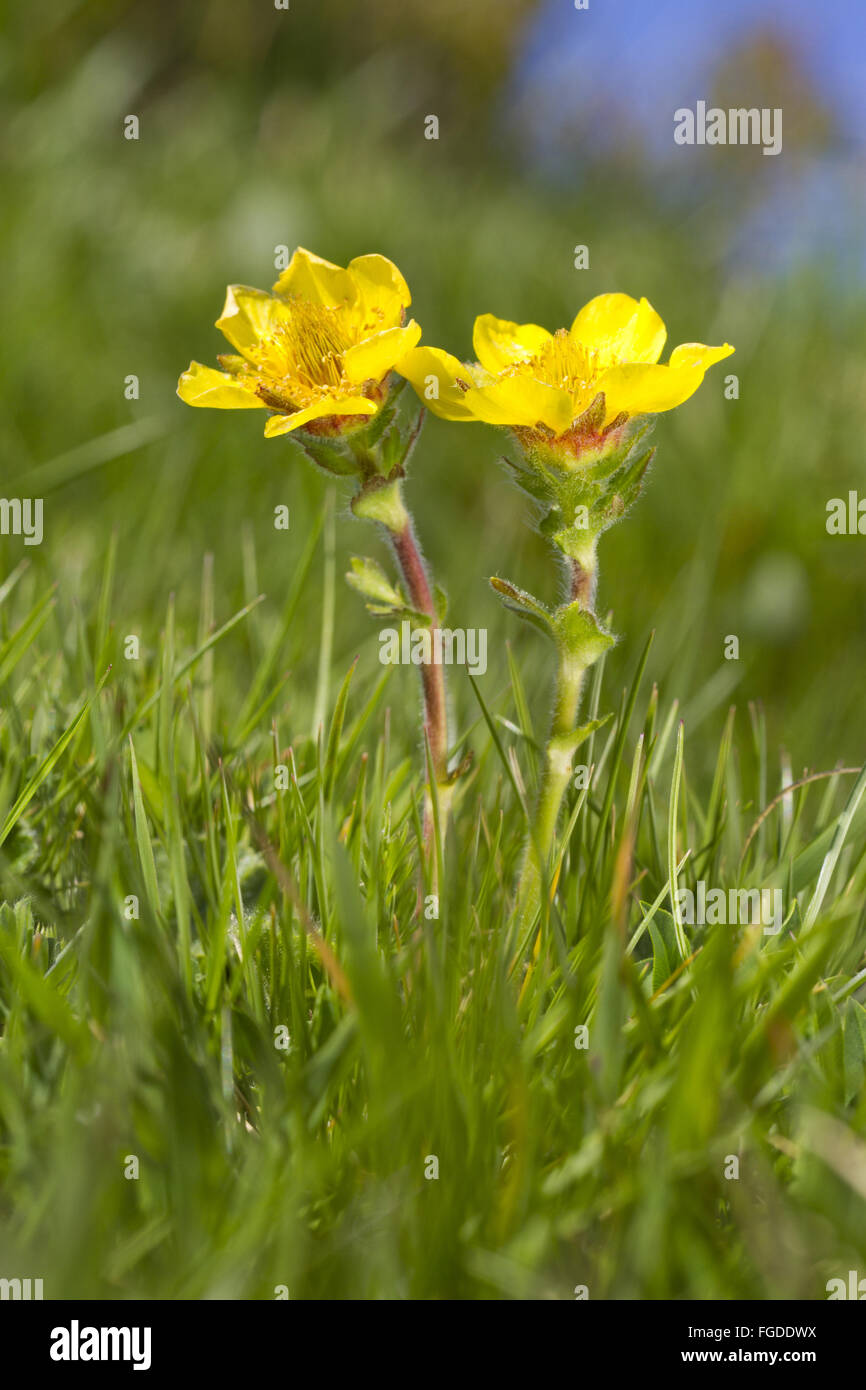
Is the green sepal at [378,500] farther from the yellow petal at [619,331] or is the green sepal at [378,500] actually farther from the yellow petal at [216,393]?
the yellow petal at [619,331]

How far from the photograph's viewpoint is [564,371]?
1.21 metres

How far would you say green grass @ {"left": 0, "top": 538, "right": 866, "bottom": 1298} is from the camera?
0.88m

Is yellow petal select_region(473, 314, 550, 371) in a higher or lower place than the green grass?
higher

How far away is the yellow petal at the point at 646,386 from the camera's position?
3.52 feet

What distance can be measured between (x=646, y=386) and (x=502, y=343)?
27cm

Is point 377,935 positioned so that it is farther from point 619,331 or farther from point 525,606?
point 619,331

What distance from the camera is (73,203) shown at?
392 cm

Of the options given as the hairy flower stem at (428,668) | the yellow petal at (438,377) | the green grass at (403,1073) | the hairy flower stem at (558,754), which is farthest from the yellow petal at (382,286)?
the green grass at (403,1073)

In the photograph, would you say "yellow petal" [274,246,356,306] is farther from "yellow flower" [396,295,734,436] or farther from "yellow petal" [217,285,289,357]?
"yellow flower" [396,295,734,436]

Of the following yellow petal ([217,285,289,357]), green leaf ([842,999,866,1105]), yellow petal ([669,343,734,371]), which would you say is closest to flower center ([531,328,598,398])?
yellow petal ([669,343,734,371])

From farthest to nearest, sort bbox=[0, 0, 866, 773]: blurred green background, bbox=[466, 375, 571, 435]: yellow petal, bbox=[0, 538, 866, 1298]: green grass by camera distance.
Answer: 1. bbox=[0, 0, 866, 773]: blurred green background
2. bbox=[466, 375, 571, 435]: yellow petal
3. bbox=[0, 538, 866, 1298]: green grass

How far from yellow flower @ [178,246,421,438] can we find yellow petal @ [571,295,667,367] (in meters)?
0.21

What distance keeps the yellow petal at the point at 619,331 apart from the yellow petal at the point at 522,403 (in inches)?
7.8

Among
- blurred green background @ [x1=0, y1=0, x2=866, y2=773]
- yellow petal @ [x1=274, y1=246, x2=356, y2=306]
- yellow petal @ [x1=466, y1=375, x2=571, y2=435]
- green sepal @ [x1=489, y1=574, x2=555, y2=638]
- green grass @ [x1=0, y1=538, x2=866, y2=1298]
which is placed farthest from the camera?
blurred green background @ [x1=0, y1=0, x2=866, y2=773]
